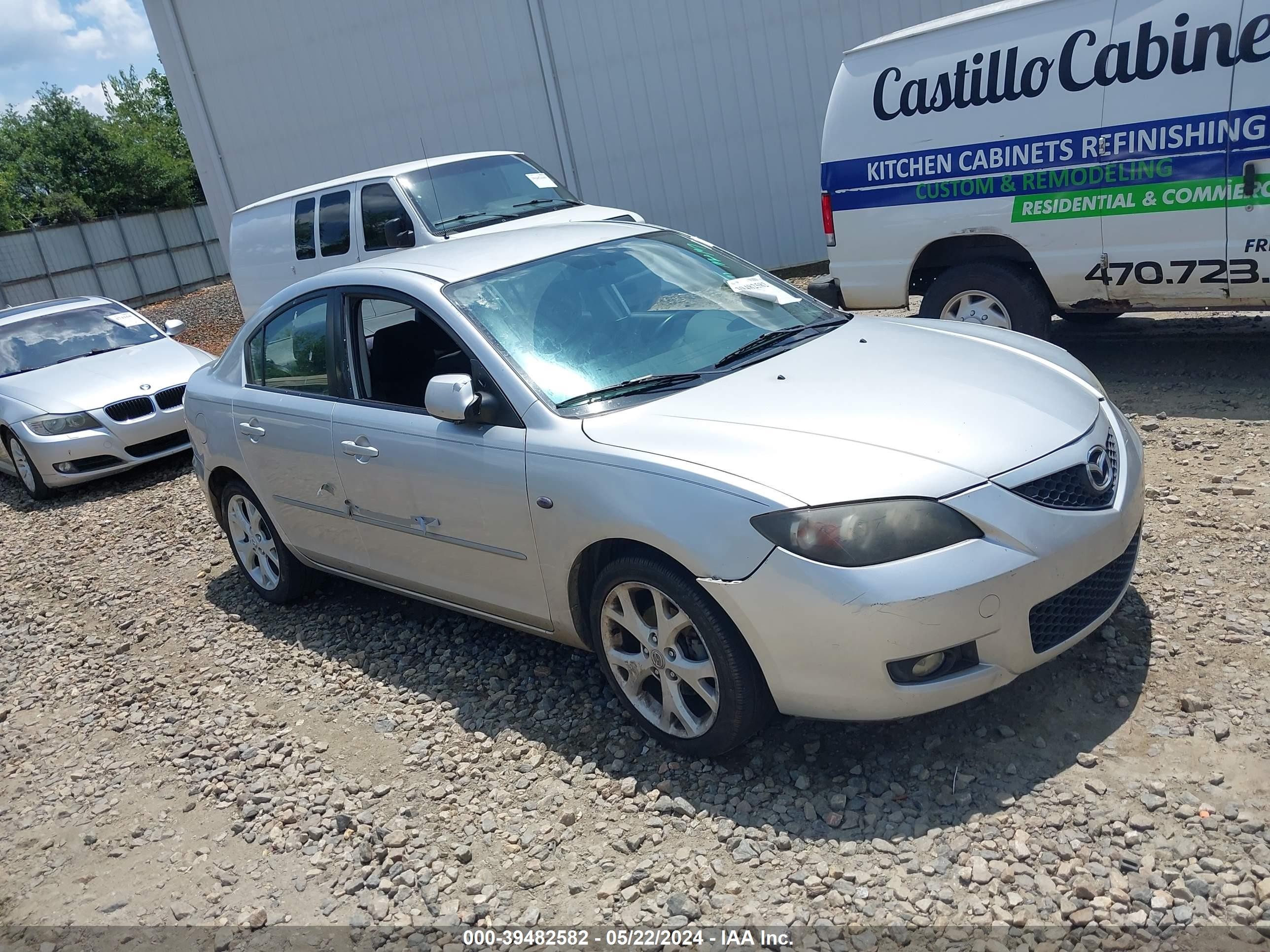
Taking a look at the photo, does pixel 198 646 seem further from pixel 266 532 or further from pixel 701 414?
pixel 701 414

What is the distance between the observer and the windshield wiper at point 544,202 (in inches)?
367

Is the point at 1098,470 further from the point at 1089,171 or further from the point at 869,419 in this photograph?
the point at 1089,171

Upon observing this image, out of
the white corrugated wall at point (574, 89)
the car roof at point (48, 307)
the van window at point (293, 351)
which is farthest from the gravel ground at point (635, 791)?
the white corrugated wall at point (574, 89)

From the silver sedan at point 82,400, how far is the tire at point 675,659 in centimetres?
671

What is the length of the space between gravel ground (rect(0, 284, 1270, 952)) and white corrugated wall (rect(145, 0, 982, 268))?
26.4ft

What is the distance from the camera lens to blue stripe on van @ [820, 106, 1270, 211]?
5.52 m

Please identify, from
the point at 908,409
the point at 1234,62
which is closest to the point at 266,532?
the point at 908,409

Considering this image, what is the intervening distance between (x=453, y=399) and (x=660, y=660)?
3.92ft

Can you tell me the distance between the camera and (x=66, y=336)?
32.9ft

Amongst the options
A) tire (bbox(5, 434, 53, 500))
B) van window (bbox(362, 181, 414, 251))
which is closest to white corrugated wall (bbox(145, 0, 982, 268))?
van window (bbox(362, 181, 414, 251))

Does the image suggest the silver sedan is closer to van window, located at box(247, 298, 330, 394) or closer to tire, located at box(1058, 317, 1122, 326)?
van window, located at box(247, 298, 330, 394)

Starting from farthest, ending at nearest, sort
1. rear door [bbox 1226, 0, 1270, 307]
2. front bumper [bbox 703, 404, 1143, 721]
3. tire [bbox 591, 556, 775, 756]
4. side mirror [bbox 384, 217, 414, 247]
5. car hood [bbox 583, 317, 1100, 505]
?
1. side mirror [bbox 384, 217, 414, 247]
2. rear door [bbox 1226, 0, 1270, 307]
3. tire [bbox 591, 556, 775, 756]
4. car hood [bbox 583, 317, 1100, 505]
5. front bumper [bbox 703, 404, 1143, 721]

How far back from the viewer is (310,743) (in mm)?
4195

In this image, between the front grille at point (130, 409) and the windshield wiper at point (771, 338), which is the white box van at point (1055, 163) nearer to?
the windshield wiper at point (771, 338)
